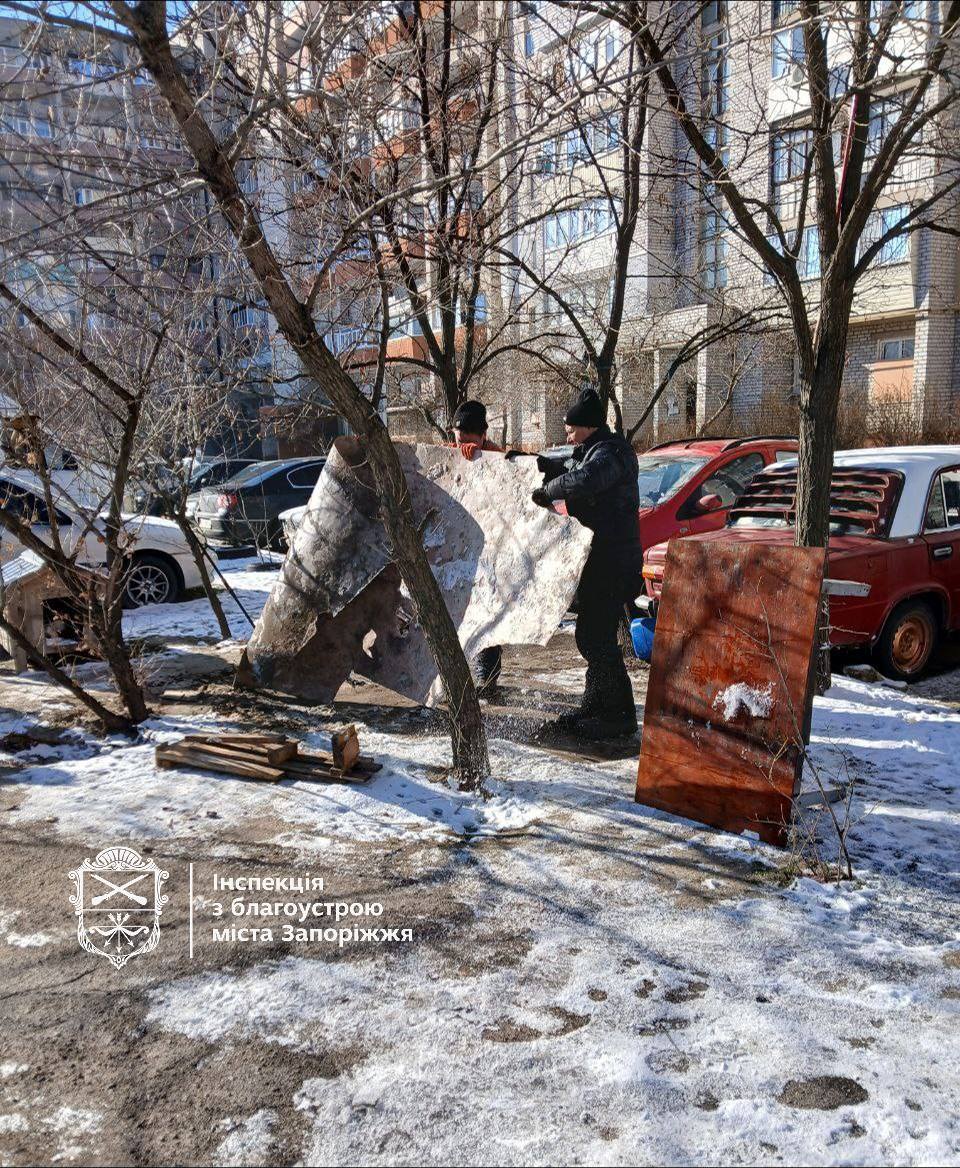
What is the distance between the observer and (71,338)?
6.63 m

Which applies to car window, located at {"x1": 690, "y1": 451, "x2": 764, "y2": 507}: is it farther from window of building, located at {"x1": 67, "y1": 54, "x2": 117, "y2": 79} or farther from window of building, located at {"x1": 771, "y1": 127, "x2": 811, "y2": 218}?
window of building, located at {"x1": 67, "y1": 54, "x2": 117, "y2": 79}

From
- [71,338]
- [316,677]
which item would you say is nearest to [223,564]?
[71,338]

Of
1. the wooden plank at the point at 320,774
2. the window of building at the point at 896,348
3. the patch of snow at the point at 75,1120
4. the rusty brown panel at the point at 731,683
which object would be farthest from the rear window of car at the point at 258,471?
the window of building at the point at 896,348

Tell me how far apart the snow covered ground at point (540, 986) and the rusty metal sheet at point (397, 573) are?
1.01m

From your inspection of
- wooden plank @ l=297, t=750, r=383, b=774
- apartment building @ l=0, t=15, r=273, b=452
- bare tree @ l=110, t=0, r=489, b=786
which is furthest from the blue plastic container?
apartment building @ l=0, t=15, r=273, b=452

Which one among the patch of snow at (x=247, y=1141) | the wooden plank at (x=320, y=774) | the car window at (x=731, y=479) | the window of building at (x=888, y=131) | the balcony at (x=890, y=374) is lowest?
the patch of snow at (x=247, y=1141)

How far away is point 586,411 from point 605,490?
1.89 feet

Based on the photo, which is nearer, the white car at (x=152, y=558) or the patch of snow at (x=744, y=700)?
the patch of snow at (x=744, y=700)

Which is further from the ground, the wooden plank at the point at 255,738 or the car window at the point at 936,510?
the car window at the point at 936,510

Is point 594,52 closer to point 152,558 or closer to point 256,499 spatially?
point 152,558

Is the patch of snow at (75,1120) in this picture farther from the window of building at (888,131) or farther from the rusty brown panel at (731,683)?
the window of building at (888,131)

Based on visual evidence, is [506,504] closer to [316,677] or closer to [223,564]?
[316,677]

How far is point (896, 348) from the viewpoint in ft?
78.2

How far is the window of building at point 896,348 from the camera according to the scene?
23.5 metres
